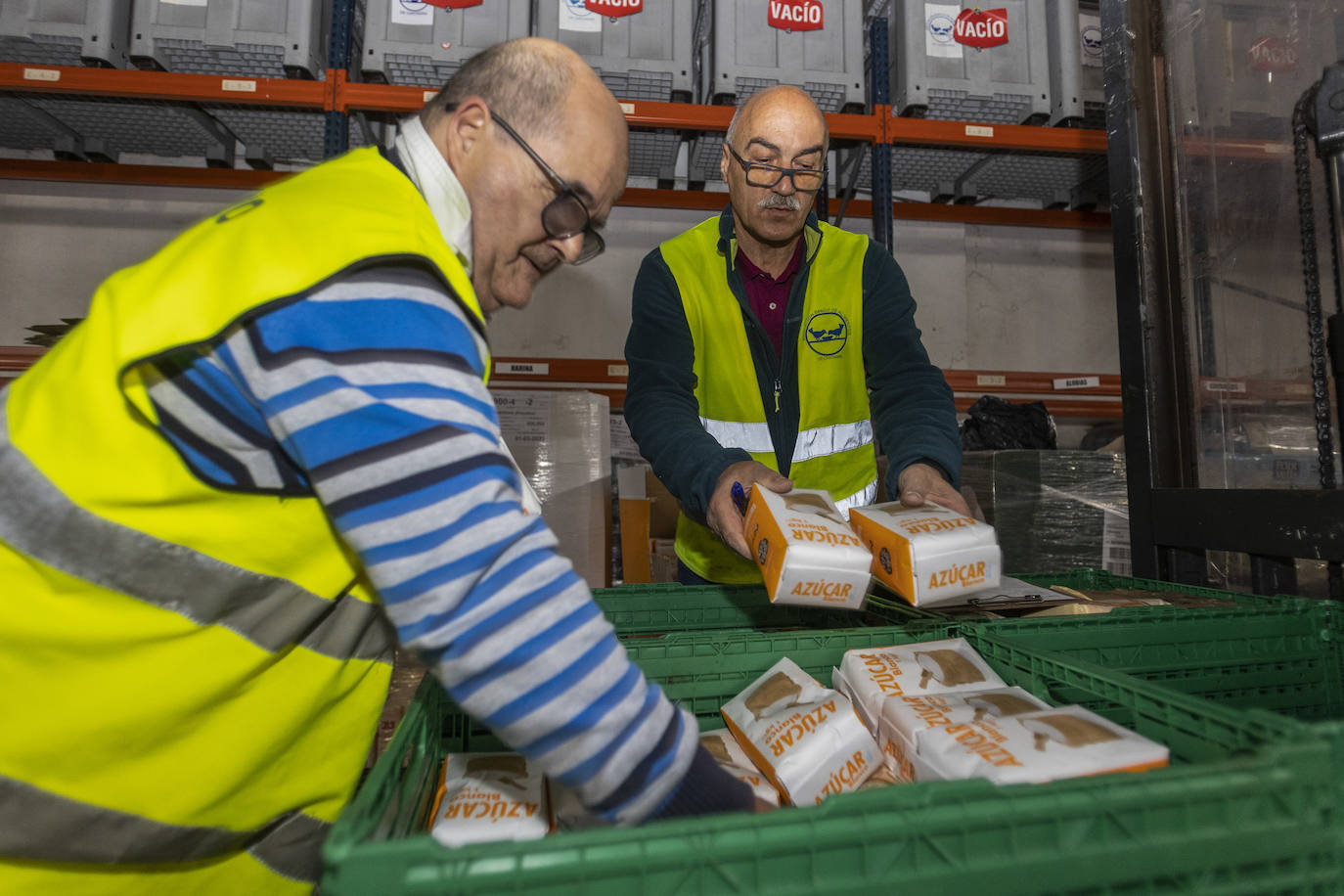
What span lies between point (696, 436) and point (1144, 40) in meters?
1.78

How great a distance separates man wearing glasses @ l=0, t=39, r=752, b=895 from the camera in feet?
2.09

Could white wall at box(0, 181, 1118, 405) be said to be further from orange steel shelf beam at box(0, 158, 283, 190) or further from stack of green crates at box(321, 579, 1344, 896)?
stack of green crates at box(321, 579, 1344, 896)

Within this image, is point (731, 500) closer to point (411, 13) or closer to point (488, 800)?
point (488, 800)

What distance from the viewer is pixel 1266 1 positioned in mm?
1869

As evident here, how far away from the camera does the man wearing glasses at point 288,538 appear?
2.09 ft

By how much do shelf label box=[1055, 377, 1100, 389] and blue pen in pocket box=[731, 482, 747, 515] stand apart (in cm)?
402

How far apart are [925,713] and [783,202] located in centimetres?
137

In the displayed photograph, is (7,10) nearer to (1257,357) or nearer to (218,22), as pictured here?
(218,22)

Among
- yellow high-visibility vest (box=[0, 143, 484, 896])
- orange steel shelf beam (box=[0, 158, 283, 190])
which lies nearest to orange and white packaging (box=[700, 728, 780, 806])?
yellow high-visibility vest (box=[0, 143, 484, 896])

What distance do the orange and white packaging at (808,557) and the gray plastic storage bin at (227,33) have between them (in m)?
3.40

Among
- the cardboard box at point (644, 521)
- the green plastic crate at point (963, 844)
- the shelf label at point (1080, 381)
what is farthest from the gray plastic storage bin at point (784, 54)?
the green plastic crate at point (963, 844)

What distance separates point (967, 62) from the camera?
3.70 m

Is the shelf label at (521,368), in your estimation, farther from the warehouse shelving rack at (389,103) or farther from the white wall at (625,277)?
the warehouse shelving rack at (389,103)

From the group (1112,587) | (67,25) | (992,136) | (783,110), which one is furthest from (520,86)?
(67,25)
